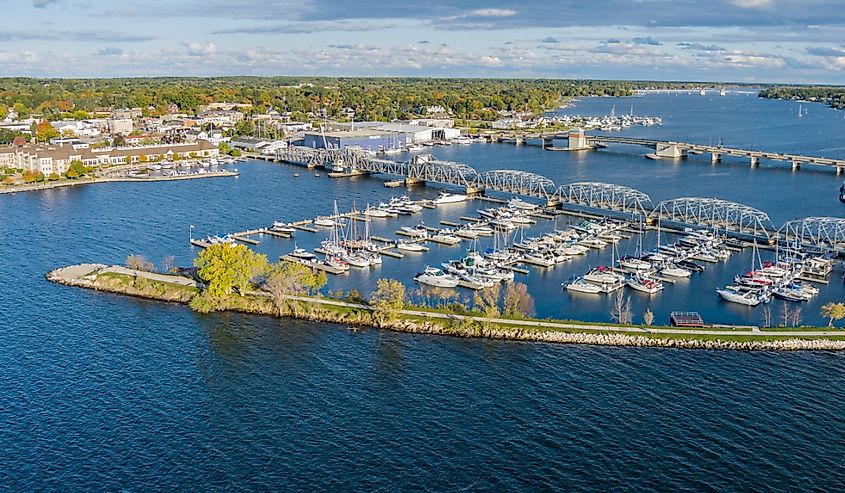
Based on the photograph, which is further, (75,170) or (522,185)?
(75,170)

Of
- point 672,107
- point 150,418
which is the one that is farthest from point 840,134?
point 150,418

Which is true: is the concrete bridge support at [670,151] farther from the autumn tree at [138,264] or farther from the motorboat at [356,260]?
the autumn tree at [138,264]

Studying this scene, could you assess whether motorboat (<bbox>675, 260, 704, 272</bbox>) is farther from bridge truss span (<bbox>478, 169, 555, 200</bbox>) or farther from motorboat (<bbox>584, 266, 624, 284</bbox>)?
bridge truss span (<bbox>478, 169, 555, 200</bbox>)

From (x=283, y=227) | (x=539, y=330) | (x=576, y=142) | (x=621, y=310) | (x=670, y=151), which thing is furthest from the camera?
(x=576, y=142)

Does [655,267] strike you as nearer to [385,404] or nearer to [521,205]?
[521,205]

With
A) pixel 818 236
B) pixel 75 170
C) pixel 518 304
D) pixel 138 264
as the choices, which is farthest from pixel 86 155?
pixel 818 236

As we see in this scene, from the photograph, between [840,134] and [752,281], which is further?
[840,134]

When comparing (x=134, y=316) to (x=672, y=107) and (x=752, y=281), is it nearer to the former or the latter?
(x=752, y=281)
